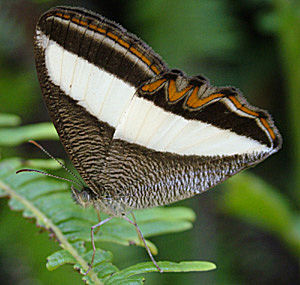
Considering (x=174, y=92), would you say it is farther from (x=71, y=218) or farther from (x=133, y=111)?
(x=71, y=218)

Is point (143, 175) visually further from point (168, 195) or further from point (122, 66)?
point (122, 66)

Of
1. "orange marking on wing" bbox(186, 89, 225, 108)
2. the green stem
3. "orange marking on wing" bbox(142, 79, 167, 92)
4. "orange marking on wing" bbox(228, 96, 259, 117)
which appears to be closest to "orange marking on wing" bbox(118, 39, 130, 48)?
"orange marking on wing" bbox(142, 79, 167, 92)

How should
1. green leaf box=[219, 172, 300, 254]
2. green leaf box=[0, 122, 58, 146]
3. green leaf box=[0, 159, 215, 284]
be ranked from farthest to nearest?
green leaf box=[219, 172, 300, 254]
green leaf box=[0, 122, 58, 146]
green leaf box=[0, 159, 215, 284]

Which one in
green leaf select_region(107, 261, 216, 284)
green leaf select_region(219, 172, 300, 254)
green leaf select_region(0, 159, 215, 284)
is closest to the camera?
green leaf select_region(107, 261, 216, 284)

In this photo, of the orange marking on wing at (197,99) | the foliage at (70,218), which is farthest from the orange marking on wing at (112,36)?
the foliage at (70,218)

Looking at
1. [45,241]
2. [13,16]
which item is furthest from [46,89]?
[13,16]

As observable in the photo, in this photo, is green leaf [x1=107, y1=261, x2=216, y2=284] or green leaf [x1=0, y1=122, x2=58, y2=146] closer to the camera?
green leaf [x1=107, y1=261, x2=216, y2=284]

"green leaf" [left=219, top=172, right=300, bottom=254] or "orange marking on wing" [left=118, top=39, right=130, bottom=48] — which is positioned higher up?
"orange marking on wing" [left=118, top=39, right=130, bottom=48]

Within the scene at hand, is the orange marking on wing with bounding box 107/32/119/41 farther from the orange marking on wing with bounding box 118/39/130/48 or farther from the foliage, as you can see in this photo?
the foliage
